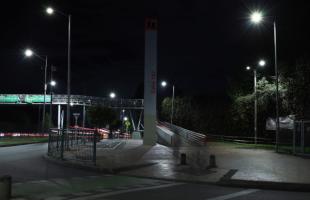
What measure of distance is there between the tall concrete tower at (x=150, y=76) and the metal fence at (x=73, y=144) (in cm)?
1487

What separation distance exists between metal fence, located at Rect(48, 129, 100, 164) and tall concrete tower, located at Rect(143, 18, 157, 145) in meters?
14.9

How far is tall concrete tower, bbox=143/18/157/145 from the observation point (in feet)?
129

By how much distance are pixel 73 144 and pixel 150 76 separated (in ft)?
52.8

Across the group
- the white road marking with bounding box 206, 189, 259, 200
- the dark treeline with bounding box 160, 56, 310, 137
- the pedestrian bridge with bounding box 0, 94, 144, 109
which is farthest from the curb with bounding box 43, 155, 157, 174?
the pedestrian bridge with bounding box 0, 94, 144, 109

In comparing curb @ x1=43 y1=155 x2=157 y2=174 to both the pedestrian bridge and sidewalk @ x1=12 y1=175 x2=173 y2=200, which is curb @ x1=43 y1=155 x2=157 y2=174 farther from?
the pedestrian bridge

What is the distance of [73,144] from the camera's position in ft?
80.2

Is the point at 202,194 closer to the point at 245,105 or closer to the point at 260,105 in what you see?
the point at 260,105

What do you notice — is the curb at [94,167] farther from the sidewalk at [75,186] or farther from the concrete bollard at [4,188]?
the concrete bollard at [4,188]

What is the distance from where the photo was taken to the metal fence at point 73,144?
2162 centimetres

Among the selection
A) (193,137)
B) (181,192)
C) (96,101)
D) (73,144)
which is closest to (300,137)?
(73,144)

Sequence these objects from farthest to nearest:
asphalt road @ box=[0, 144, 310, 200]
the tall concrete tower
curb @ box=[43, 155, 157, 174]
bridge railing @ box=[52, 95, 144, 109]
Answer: bridge railing @ box=[52, 95, 144, 109], the tall concrete tower, curb @ box=[43, 155, 157, 174], asphalt road @ box=[0, 144, 310, 200]

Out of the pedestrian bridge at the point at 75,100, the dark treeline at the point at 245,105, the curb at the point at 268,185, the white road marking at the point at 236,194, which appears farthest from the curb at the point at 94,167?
the pedestrian bridge at the point at 75,100

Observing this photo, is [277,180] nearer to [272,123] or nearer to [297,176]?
[297,176]

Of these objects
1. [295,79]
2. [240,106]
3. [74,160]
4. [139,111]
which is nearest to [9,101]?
[139,111]
